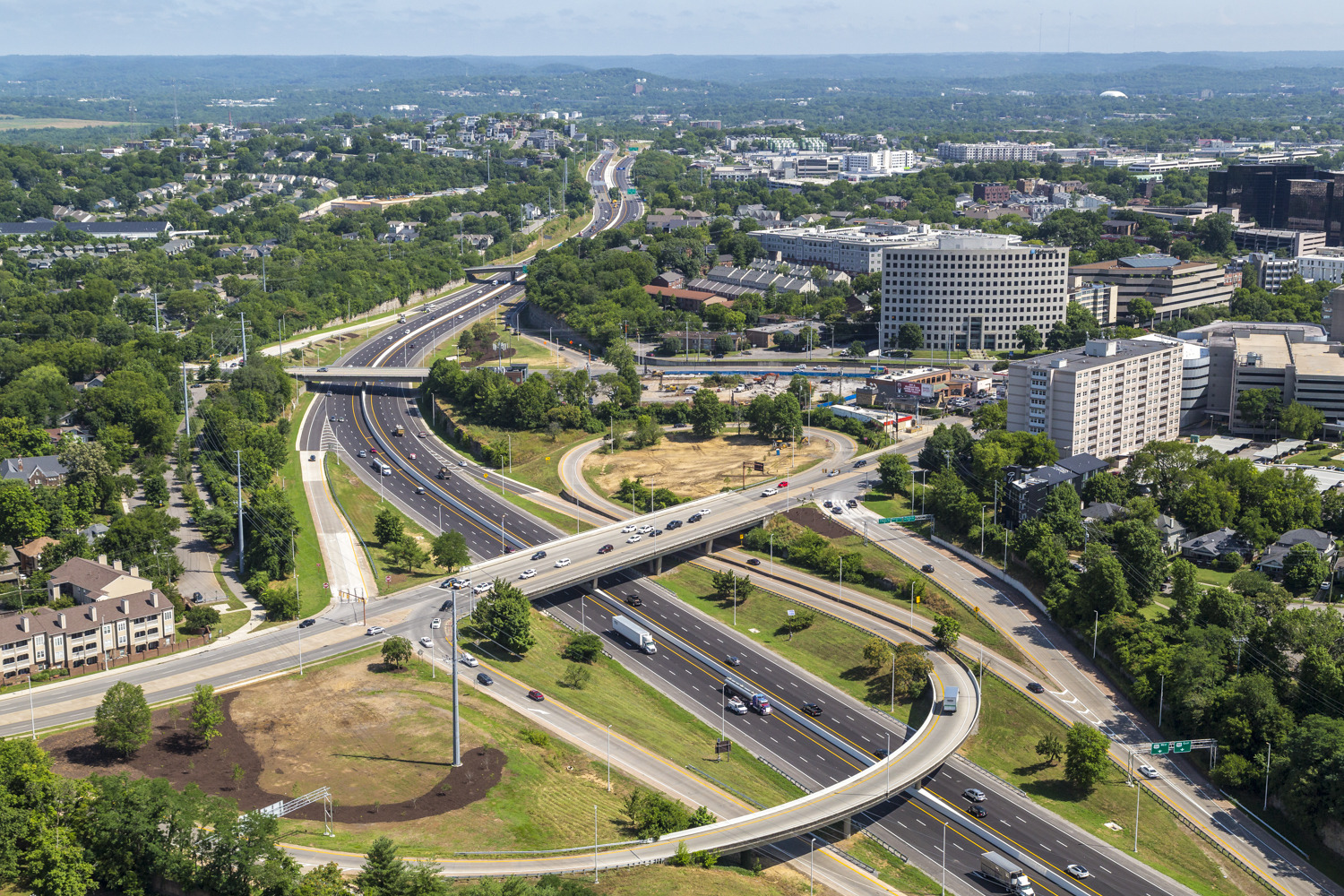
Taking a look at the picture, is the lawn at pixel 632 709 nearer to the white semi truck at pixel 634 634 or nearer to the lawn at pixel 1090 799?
the white semi truck at pixel 634 634

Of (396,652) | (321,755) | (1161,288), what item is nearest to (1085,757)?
(396,652)

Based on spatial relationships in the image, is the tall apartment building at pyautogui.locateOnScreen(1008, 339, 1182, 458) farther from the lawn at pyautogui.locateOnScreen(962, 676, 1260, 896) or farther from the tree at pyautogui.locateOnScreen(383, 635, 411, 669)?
the tree at pyautogui.locateOnScreen(383, 635, 411, 669)

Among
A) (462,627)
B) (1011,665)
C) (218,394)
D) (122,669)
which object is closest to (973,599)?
(1011,665)

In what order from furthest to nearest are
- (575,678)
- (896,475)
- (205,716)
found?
(896,475) → (575,678) → (205,716)

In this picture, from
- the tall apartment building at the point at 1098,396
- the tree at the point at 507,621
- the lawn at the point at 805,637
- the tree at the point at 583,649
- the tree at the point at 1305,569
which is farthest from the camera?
the tall apartment building at the point at 1098,396

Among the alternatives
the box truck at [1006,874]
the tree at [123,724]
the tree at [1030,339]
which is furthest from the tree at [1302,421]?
the tree at [123,724]

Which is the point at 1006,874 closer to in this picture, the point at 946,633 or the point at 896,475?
the point at 946,633
